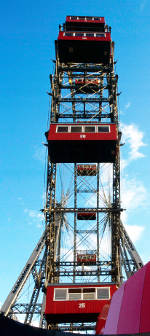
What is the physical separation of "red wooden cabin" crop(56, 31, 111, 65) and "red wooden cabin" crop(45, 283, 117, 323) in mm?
22453

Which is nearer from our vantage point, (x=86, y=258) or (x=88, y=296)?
(x=88, y=296)

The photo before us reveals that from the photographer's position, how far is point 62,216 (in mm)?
34344

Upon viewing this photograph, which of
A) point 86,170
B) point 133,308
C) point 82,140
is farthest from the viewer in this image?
point 86,170

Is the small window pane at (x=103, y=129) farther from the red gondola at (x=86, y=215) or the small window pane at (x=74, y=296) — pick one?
the small window pane at (x=74, y=296)

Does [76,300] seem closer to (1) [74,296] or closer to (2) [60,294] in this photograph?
(1) [74,296]

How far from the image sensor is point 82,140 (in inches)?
1064

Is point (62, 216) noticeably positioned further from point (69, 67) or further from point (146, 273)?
point (146, 273)

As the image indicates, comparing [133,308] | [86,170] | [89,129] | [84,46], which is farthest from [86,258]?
[133,308]

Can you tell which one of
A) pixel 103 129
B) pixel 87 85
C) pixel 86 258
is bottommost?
pixel 86 258

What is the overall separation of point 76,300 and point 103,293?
1.89 m

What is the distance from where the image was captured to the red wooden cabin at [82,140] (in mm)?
27109

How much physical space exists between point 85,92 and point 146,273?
29.4 m

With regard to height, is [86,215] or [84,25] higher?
[84,25]

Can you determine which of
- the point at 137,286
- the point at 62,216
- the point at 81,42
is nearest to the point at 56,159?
the point at 62,216
